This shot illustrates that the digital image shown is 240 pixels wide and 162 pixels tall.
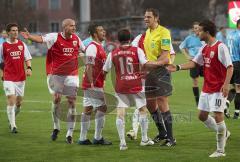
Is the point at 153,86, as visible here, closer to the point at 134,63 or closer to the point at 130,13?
the point at 134,63

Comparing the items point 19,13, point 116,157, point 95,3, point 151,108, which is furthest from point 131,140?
point 95,3

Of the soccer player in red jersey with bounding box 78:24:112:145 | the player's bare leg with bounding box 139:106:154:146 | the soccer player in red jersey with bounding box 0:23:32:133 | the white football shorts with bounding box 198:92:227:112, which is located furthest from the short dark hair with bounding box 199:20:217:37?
the soccer player in red jersey with bounding box 0:23:32:133

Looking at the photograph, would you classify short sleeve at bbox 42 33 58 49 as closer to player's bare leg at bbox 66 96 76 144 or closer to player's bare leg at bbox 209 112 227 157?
player's bare leg at bbox 66 96 76 144

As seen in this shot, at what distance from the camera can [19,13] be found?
79812 millimetres

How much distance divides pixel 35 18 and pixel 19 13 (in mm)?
6340

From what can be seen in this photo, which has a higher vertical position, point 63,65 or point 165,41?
point 165,41

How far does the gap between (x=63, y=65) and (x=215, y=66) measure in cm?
366

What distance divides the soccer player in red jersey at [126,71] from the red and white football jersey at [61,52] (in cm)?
170

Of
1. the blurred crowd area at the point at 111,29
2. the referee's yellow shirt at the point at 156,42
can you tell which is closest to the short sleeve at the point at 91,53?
the referee's yellow shirt at the point at 156,42

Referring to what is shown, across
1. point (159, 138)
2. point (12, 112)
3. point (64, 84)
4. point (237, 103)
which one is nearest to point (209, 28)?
point (159, 138)

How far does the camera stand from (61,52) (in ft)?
46.0

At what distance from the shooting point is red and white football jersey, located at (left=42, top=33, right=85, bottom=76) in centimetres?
1396

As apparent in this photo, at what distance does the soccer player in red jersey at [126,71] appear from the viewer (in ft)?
40.3

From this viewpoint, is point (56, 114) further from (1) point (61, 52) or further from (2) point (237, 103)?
(2) point (237, 103)
